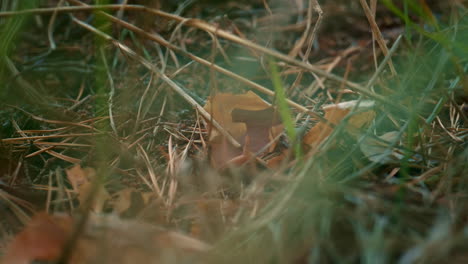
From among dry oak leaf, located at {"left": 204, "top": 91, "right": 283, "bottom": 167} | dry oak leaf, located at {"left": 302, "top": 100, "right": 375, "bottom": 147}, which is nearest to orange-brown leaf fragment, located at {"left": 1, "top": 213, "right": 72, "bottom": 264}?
dry oak leaf, located at {"left": 204, "top": 91, "right": 283, "bottom": 167}

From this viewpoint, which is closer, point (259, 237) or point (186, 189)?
point (259, 237)

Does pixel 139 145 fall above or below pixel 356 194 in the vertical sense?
below

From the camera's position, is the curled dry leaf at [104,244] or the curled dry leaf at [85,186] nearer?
the curled dry leaf at [104,244]

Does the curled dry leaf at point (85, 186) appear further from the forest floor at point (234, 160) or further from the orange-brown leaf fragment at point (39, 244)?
the orange-brown leaf fragment at point (39, 244)

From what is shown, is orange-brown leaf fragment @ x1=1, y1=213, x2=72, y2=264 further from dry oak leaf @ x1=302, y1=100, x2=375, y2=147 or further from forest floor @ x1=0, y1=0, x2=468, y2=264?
dry oak leaf @ x1=302, y1=100, x2=375, y2=147

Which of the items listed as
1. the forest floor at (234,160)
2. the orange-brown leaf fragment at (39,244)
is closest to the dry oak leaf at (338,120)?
the forest floor at (234,160)

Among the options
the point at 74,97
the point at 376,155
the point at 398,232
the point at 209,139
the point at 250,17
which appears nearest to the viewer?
the point at 398,232

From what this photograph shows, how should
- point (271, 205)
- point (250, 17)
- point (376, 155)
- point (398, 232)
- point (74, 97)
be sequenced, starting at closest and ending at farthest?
1. point (398, 232)
2. point (271, 205)
3. point (376, 155)
4. point (74, 97)
5. point (250, 17)

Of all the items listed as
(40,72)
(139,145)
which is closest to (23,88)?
(40,72)

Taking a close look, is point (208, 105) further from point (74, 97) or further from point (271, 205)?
point (74, 97)
